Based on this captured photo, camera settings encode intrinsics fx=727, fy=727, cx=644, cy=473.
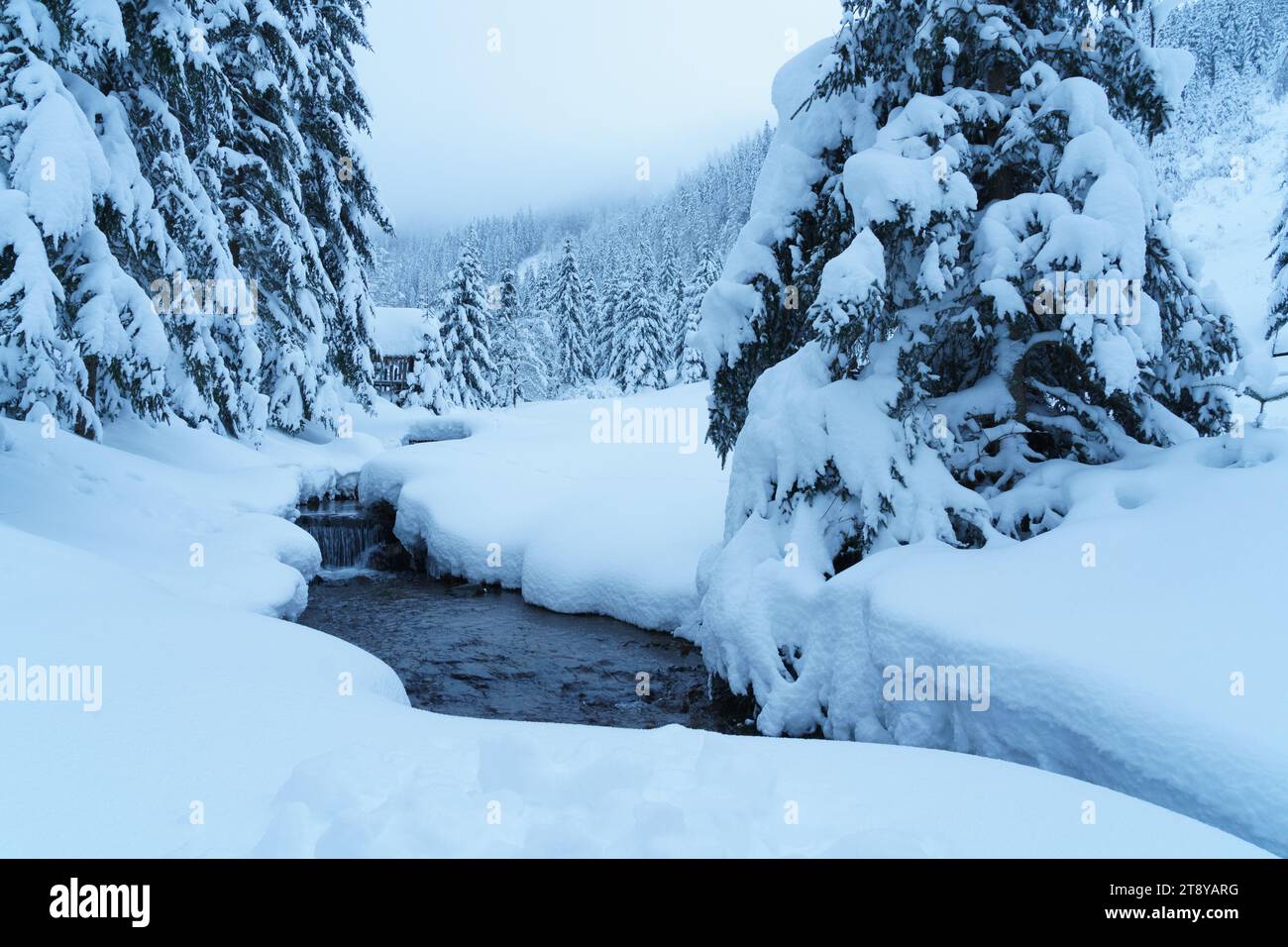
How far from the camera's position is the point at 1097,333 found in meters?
6.06

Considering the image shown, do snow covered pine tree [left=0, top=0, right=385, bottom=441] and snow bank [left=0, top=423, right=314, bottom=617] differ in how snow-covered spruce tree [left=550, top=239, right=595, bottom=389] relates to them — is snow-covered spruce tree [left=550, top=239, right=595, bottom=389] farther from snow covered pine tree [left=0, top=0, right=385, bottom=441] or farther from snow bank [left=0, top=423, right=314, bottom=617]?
snow bank [left=0, top=423, right=314, bottom=617]

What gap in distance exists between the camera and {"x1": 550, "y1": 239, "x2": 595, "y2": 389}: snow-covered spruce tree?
56.2 m

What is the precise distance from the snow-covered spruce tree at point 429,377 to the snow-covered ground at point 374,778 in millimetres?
31771

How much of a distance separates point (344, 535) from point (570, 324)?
43.8 meters

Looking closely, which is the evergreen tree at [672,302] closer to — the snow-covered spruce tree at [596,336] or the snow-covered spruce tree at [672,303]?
the snow-covered spruce tree at [672,303]

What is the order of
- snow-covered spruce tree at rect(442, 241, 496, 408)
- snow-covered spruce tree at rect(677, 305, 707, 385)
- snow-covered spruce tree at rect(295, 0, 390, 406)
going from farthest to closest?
snow-covered spruce tree at rect(677, 305, 707, 385) < snow-covered spruce tree at rect(442, 241, 496, 408) < snow-covered spruce tree at rect(295, 0, 390, 406)

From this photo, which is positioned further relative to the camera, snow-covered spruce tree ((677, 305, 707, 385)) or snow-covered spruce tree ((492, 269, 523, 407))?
snow-covered spruce tree ((492, 269, 523, 407))

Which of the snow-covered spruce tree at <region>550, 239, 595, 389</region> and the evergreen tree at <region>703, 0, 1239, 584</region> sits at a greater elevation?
the snow-covered spruce tree at <region>550, 239, 595, 389</region>

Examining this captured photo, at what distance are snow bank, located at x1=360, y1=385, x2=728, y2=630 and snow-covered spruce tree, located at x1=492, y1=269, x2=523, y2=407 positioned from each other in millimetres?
29233

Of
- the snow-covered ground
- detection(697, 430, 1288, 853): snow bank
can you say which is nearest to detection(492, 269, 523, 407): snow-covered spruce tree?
detection(697, 430, 1288, 853): snow bank

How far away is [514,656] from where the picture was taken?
10.1 metres

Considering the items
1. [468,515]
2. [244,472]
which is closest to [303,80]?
[244,472]
